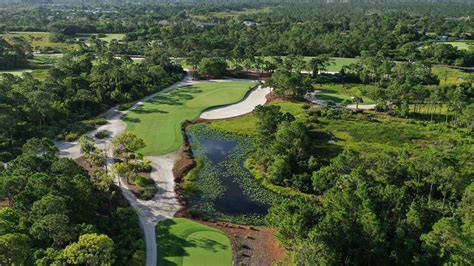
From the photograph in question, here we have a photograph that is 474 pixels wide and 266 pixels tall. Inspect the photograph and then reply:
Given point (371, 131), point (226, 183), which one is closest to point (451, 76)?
point (371, 131)

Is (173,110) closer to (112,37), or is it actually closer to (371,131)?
Result: (371,131)

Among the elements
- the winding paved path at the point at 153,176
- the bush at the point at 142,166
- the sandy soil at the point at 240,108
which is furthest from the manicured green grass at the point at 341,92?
the bush at the point at 142,166

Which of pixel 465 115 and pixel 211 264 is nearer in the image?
pixel 211 264

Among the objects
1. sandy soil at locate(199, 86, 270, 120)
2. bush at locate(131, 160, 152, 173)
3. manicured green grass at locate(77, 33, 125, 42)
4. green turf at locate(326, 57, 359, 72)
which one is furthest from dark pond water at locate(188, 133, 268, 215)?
manicured green grass at locate(77, 33, 125, 42)

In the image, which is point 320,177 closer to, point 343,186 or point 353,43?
point 343,186

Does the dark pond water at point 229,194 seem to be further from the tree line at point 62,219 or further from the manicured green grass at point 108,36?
the manicured green grass at point 108,36

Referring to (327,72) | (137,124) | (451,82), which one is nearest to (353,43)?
(327,72)
